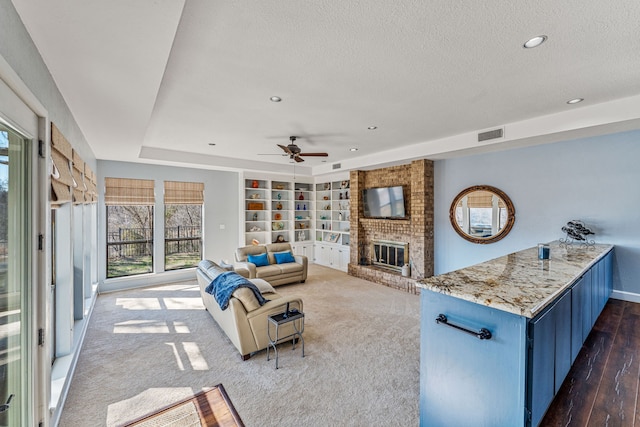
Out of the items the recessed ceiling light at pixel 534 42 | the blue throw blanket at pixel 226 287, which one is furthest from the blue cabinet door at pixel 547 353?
the blue throw blanket at pixel 226 287

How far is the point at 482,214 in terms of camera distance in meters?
5.02

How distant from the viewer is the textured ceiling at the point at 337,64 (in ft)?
5.46

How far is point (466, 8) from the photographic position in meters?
1.69

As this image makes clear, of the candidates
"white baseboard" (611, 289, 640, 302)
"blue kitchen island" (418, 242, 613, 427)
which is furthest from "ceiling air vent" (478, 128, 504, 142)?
"white baseboard" (611, 289, 640, 302)

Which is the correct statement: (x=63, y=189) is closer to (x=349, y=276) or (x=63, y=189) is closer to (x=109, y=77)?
(x=109, y=77)


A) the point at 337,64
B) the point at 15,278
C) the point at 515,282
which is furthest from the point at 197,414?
the point at 337,64

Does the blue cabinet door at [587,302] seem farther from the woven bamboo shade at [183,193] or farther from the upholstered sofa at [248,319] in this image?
the woven bamboo shade at [183,193]

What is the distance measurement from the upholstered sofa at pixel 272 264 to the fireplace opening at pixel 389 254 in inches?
70.0

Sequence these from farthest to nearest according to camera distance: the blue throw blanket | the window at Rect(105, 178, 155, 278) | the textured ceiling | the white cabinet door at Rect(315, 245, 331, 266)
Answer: the white cabinet door at Rect(315, 245, 331, 266)
the window at Rect(105, 178, 155, 278)
the blue throw blanket
the textured ceiling

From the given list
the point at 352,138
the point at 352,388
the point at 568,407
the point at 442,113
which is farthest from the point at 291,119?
the point at 568,407

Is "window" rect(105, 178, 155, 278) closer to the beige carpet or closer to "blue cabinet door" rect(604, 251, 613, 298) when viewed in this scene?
the beige carpet

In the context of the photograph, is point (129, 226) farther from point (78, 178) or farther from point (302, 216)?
point (302, 216)

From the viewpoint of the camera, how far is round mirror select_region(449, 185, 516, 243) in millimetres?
4762

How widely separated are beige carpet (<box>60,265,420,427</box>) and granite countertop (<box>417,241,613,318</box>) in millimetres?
1201
